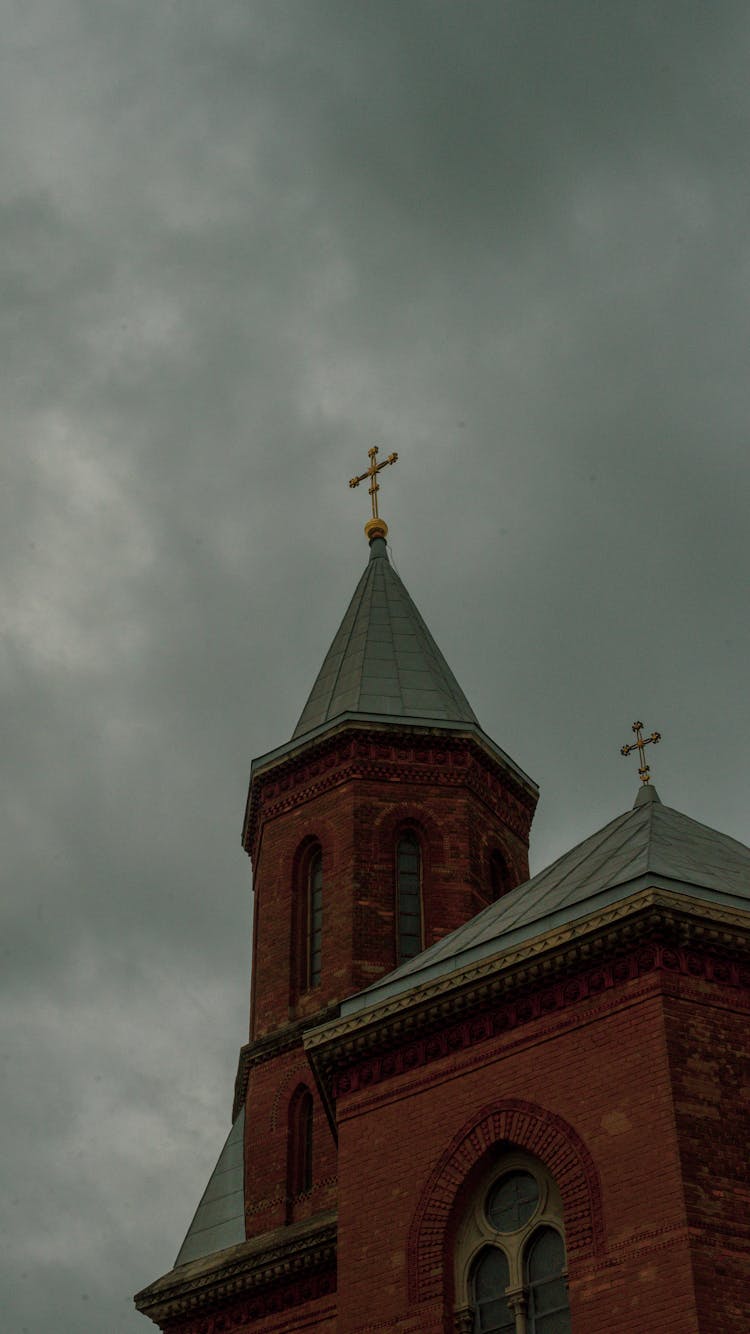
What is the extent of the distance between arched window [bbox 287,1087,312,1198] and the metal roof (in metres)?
0.81

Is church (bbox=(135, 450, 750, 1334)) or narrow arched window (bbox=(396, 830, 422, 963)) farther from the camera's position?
narrow arched window (bbox=(396, 830, 422, 963))

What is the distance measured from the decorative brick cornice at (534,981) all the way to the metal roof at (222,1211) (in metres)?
5.09

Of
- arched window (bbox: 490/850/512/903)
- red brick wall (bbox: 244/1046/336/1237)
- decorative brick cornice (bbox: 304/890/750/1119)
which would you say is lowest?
decorative brick cornice (bbox: 304/890/750/1119)

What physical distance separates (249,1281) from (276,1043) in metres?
3.95

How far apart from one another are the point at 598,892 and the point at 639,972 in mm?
1030

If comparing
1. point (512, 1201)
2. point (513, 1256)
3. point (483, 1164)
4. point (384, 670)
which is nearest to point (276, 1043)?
point (384, 670)

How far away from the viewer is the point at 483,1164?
1803cm

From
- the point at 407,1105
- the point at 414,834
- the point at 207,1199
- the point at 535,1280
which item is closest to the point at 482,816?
the point at 414,834

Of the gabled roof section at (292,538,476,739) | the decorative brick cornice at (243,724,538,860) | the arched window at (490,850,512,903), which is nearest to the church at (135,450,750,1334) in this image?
the arched window at (490,850,512,903)

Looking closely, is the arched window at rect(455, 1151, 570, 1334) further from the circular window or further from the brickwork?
the brickwork

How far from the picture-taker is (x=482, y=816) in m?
28.0

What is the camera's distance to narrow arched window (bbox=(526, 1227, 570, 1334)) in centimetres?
1678

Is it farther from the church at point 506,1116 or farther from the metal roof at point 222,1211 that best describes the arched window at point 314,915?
the metal roof at point 222,1211

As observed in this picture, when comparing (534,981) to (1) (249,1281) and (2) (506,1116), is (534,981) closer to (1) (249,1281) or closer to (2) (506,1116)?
(2) (506,1116)
